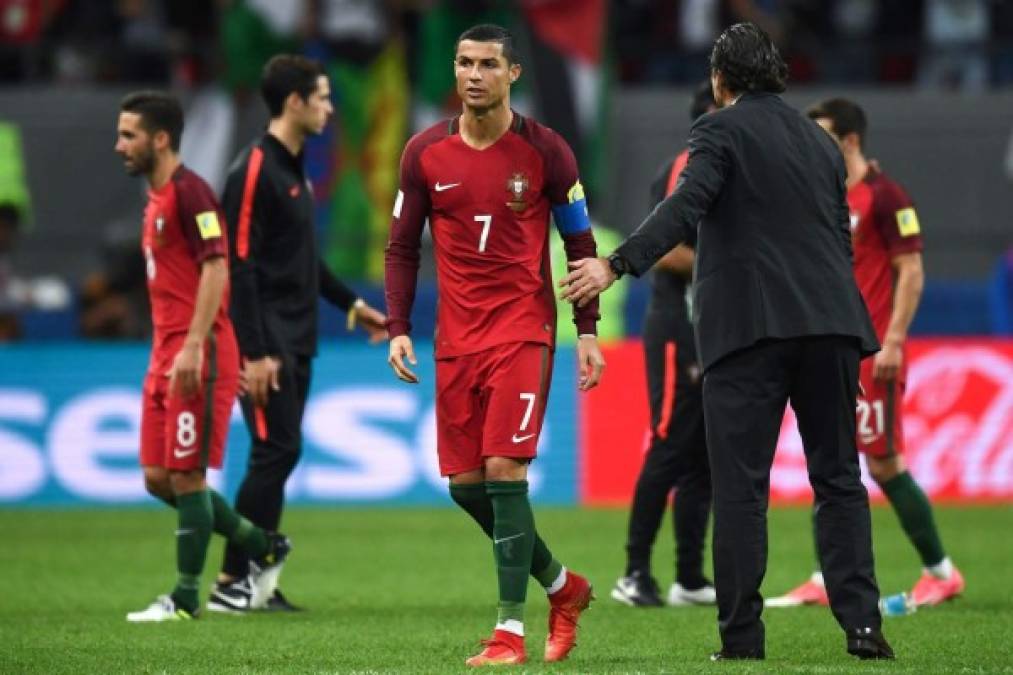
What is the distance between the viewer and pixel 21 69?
22.5 m

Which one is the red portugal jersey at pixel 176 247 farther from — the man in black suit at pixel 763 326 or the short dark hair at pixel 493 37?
the man in black suit at pixel 763 326

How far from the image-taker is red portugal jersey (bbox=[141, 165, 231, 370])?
910 cm

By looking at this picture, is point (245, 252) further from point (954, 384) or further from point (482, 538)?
point (954, 384)

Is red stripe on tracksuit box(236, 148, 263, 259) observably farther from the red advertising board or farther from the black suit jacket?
the red advertising board

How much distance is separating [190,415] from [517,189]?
2306 millimetres

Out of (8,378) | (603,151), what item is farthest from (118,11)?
(8,378)

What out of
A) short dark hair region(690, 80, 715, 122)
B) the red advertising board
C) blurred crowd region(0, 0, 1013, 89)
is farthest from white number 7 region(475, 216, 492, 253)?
blurred crowd region(0, 0, 1013, 89)

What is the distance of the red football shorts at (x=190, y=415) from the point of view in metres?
9.10

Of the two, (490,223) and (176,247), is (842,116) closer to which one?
(490,223)

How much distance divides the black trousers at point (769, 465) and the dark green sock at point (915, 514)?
254 centimetres

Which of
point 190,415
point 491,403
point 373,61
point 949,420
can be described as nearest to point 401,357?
point 491,403

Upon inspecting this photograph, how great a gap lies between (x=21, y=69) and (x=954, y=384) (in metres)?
11.4

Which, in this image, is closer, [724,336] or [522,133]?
[724,336]

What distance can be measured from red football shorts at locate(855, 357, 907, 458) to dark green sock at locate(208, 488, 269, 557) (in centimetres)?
283
